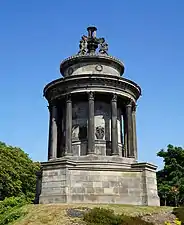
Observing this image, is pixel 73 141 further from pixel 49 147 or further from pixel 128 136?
pixel 128 136

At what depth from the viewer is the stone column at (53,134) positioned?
90.3 ft

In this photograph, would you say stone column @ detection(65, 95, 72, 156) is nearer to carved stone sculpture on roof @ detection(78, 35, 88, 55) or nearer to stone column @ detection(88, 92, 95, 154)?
stone column @ detection(88, 92, 95, 154)

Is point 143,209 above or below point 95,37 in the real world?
below

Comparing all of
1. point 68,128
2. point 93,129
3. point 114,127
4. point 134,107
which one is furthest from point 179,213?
point 134,107

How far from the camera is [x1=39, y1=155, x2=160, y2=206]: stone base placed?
2294 centimetres

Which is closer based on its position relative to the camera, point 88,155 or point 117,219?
point 117,219

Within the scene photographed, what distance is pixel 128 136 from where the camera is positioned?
27953mm

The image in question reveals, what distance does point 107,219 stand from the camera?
17.4m

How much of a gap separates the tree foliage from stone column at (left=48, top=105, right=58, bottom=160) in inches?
799

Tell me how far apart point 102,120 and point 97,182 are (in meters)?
5.77

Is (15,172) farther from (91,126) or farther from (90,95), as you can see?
(90,95)

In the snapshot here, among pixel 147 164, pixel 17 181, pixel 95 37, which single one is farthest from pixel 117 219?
pixel 17 181

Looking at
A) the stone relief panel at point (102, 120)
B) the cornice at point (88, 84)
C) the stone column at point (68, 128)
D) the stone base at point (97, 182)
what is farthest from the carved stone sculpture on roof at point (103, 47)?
the stone base at point (97, 182)

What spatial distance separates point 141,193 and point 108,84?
8570 mm
